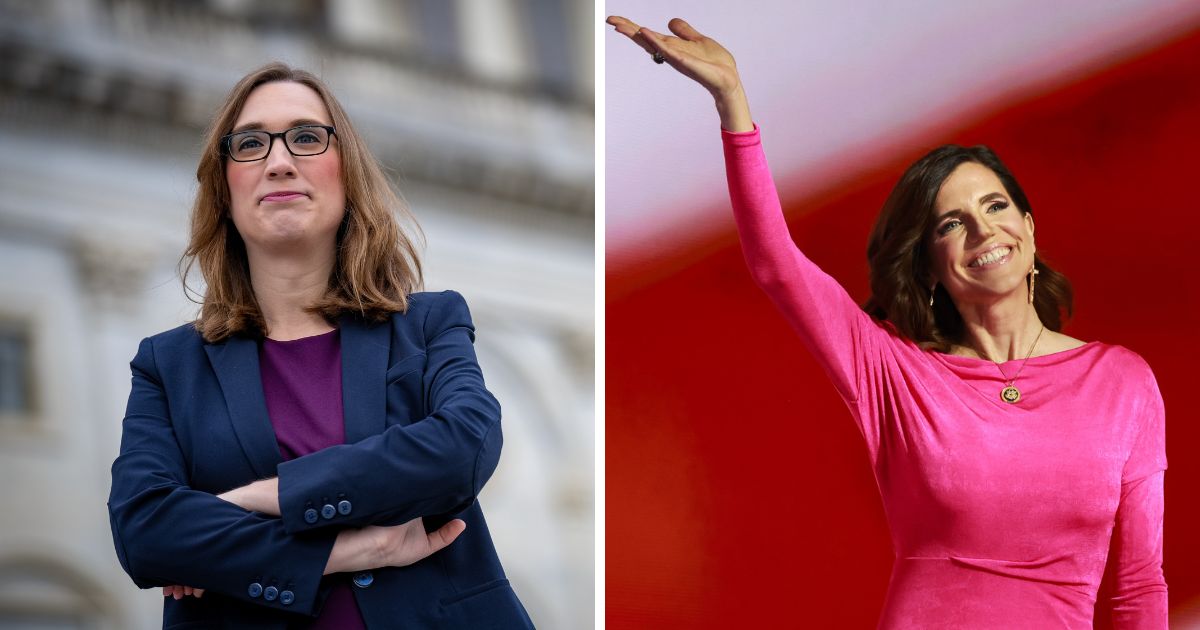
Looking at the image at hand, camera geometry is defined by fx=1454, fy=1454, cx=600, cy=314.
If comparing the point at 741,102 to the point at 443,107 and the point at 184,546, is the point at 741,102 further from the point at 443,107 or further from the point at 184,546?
the point at 184,546

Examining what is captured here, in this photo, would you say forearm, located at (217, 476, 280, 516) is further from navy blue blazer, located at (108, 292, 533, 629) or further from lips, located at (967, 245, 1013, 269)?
lips, located at (967, 245, 1013, 269)

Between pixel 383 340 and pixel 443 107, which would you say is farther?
pixel 443 107

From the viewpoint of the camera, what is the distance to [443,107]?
4707mm

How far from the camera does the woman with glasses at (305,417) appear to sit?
2.74 meters

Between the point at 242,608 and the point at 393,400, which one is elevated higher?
the point at 393,400

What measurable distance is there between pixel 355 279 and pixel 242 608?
0.73 metres

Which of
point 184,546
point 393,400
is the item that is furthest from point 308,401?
point 184,546

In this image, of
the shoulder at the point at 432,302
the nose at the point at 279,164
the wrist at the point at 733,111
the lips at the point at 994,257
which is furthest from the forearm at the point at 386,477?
the lips at the point at 994,257

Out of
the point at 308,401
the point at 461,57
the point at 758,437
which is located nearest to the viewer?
the point at 308,401

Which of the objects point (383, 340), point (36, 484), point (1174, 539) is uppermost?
point (383, 340)

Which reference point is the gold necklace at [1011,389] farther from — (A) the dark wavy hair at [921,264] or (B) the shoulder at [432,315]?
(B) the shoulder at [432,315]

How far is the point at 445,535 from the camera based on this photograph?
2879mm

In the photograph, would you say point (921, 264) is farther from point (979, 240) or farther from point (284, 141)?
point (284, 141)

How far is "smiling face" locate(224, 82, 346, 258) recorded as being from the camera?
10.1 ft
